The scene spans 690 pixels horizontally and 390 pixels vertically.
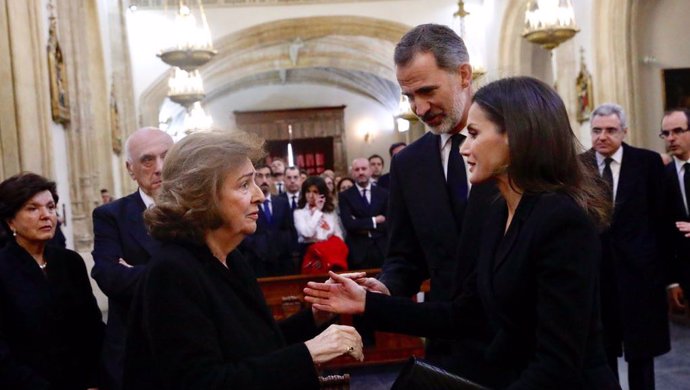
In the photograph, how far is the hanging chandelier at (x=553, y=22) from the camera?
7.38 metres

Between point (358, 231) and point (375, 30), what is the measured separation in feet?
30.2

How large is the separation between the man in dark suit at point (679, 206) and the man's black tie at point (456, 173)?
6.60 feet

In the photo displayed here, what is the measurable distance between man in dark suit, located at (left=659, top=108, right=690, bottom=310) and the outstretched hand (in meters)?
2.35

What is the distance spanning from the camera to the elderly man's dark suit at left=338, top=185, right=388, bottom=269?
267 inches

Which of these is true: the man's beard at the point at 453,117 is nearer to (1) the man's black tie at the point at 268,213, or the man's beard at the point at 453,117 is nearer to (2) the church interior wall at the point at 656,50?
(1) the man's black tie at the point at 268,213

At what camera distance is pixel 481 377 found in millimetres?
1970

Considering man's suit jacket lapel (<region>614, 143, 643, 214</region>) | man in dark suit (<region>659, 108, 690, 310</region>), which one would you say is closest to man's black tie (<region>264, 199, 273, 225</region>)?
man in dark suit (<region>659, 108, 690, 310</region>)

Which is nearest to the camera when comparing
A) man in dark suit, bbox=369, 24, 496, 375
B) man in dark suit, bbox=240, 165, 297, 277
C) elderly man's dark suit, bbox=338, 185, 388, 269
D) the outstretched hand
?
the outstretched hand

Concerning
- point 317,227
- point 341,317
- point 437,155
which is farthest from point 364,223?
point 437,155

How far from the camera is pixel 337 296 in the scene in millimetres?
2209

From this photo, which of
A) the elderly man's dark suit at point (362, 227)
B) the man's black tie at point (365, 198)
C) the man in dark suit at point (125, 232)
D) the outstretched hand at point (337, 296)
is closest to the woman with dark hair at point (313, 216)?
Answer: the elderly man's dark suit at point (362, 227)

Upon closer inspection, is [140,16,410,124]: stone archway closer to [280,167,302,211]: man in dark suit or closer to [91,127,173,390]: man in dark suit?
[280,167,302,211]: man in dark suit

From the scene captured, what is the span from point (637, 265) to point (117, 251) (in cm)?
256

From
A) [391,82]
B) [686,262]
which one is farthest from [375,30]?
[686,262]
